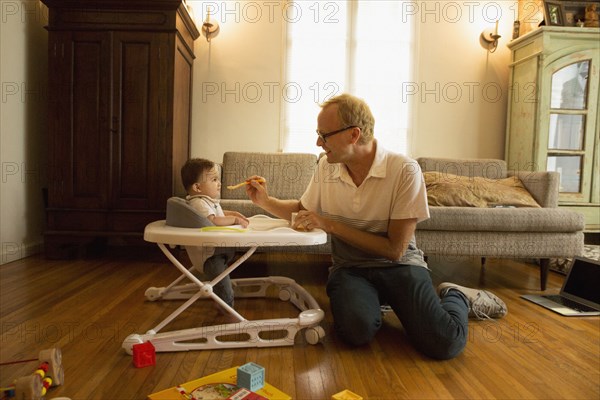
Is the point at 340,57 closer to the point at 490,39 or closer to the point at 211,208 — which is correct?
the point at 490,39

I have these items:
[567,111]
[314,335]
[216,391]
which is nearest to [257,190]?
[314,335]

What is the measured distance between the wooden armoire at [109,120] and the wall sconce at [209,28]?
60 cm

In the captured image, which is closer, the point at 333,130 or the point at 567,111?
the point at 333,130

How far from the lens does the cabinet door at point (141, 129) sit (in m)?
3.12

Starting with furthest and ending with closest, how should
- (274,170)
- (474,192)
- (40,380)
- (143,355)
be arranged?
(274,170) < (474,192) < (143,355) < (40,380)

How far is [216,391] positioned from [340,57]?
3.23 meters

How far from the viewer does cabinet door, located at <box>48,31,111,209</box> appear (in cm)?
310

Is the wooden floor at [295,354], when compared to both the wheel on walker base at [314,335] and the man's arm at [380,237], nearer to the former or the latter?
the wheel on walker base at [314,335]

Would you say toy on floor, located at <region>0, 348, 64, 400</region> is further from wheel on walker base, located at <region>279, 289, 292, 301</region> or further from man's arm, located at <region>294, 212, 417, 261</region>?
wheel on walker base, located at <region>279, 289, 292, 301</region>

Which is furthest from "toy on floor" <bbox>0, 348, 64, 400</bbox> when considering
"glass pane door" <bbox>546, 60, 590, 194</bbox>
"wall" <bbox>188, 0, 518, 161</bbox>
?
"glass pane door" <bbox>546, 60, 590, 194</bbox>

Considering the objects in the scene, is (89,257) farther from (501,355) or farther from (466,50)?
(466,50)

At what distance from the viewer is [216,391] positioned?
1.26m

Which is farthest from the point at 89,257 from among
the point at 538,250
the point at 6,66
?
the point at 538,250

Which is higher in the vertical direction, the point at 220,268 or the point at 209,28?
the point at 209,28
